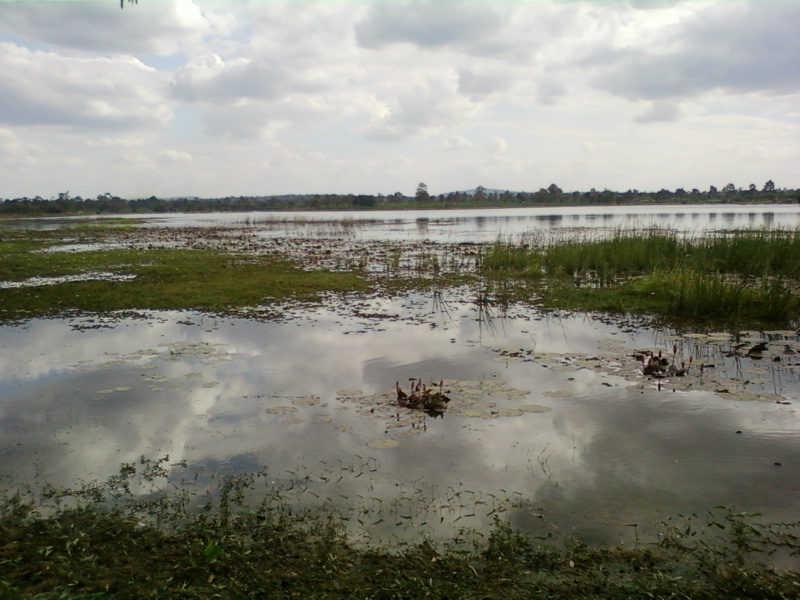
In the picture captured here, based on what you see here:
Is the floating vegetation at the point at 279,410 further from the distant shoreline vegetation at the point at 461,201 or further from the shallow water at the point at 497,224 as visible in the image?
the distant shoreline vegetation at the point at 461,201

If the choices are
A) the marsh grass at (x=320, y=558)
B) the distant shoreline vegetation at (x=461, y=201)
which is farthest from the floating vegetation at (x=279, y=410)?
the distant shoreline vegetation at (x=461, y=201)

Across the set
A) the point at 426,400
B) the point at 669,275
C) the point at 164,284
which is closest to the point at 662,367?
the point at 426,400

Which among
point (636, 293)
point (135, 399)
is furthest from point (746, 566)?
point (636, 293)

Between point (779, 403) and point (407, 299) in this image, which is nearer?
point (779, 403)

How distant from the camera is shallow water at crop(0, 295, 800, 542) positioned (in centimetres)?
468

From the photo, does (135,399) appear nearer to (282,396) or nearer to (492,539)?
(282,396)

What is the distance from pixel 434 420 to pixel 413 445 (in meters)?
0.74

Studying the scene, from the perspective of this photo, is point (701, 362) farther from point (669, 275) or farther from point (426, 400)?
point (669, 275)

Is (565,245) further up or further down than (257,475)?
further up

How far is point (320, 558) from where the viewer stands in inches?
149

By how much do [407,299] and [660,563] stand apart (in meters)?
10.8

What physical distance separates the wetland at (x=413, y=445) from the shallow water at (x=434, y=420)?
0.11 feet

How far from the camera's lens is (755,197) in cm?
12725

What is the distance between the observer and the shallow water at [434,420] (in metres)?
4.68
